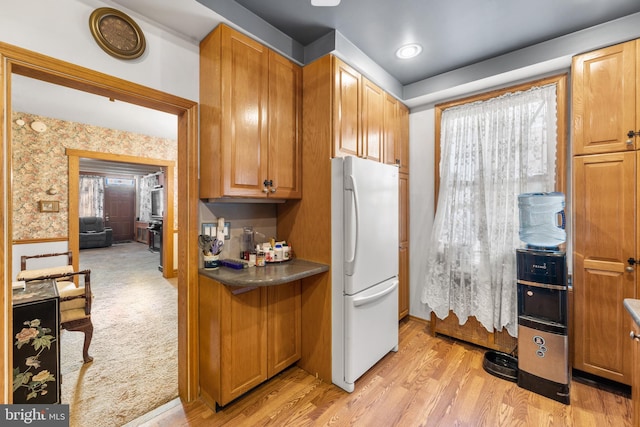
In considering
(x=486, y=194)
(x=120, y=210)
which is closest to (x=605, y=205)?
(x=486, y=194)

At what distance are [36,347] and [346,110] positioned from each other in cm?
251

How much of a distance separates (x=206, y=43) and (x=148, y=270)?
17.6 feet

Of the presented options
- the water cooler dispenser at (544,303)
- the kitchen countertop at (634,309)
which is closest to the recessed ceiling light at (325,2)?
the water cooler dispenser at (544,303)

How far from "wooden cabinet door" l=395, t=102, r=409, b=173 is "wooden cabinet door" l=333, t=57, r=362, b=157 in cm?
82

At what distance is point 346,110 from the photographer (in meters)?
2.17

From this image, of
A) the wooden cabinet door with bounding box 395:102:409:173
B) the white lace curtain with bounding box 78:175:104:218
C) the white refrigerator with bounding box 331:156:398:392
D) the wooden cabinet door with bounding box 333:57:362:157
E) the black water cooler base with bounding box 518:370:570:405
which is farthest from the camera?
the white lace curtain with bounding box 78:175:104:218

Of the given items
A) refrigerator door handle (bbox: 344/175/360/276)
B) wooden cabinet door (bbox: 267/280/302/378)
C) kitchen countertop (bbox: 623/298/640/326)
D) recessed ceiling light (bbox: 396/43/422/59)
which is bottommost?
wooden cabinet door (bbox: 267/280/302/378)

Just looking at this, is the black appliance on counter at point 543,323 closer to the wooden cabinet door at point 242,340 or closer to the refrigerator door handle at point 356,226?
the refrigerator door handle at point 356,226

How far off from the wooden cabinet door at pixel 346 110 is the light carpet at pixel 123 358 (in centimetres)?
230

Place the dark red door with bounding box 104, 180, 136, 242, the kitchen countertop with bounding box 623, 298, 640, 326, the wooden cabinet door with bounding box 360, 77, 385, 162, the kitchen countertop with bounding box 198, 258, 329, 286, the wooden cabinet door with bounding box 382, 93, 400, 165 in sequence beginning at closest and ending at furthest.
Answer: the kitchen countertop with bounding box 623, 298, 640, 326 → the kitchen countertop with bounding box 198, 258, 329, 286 → the wooden cabinet door with bounding box 360, 77, 385, 162 → the wooden cabinet door with bounding box 382, 93, 400, 165 → the dark red door with bounding box 104, 180, 136, 242

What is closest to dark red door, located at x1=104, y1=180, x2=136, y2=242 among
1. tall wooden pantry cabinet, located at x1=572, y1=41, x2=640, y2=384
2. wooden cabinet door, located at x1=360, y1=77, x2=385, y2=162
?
wooden cabinet door, located at x1=360, y1=77, x2=385, y2=162

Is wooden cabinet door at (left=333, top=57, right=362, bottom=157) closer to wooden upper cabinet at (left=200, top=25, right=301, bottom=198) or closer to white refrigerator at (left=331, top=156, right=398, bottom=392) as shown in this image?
white refrigerator at (left=331, top=156, right=398, bottom=392)

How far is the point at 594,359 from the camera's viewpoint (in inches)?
79.2

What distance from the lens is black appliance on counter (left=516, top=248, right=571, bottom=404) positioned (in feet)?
6.18
